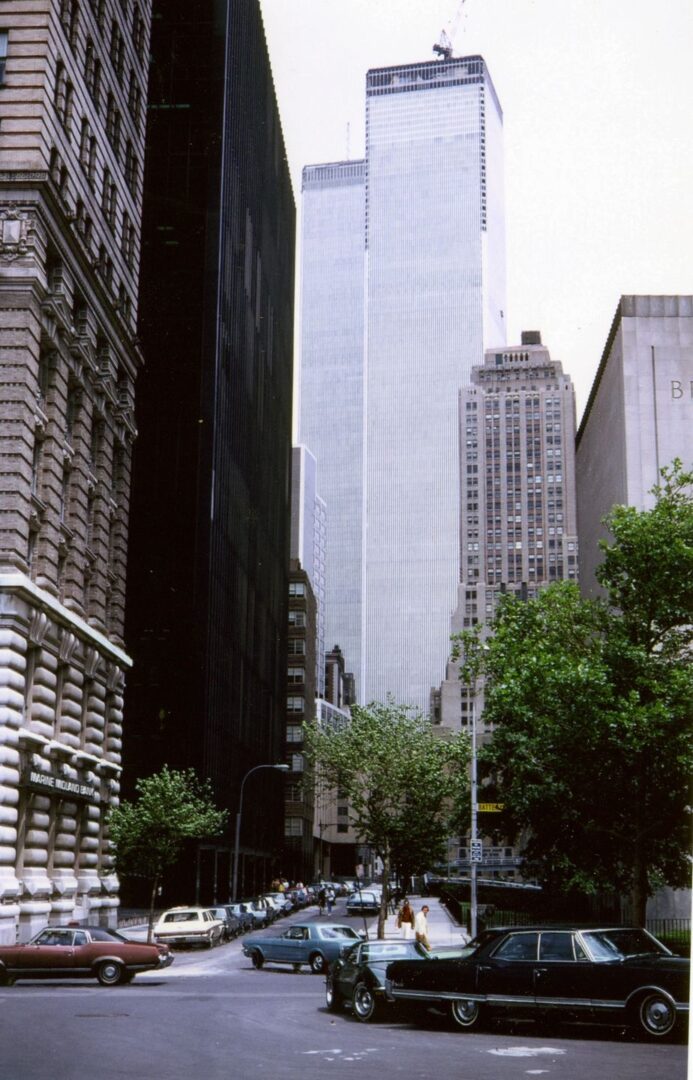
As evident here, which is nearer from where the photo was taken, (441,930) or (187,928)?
(187,928)

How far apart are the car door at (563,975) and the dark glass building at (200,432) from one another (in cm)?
6711

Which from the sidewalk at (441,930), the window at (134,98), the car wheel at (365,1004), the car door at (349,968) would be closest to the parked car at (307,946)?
the sidewalk at (441,930)

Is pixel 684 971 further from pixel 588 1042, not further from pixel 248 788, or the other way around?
pixel 248 788

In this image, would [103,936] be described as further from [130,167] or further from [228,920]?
[130,167]

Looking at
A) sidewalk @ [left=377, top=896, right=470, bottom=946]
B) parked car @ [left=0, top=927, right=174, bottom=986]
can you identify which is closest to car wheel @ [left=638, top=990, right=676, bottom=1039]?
parked car @ [left=0, top=927, right=174, bottom=986]

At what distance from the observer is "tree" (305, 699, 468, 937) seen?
56469 millimetres

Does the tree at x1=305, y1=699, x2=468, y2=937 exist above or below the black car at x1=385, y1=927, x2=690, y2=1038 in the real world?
above

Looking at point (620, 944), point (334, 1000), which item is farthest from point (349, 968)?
point (620, 944)

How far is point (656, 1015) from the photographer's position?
664 inches

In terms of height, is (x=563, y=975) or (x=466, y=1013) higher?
(x=563, y=975)

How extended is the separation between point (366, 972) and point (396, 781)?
35180mm

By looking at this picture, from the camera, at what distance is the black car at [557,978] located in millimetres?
17141

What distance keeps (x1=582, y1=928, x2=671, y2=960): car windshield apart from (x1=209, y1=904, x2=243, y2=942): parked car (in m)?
41.8

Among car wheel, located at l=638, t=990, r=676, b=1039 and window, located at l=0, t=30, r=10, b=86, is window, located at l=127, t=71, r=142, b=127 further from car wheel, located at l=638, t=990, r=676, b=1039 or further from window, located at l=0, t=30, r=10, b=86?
car wheel, located at l=638, t=990, r=676, b=1039
